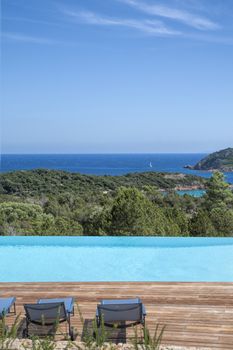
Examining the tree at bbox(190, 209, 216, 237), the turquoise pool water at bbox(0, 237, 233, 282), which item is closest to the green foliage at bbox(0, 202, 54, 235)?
the turquoise pool water at bbox(0, 237, 233, 282)

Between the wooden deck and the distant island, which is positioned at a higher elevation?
the distant island

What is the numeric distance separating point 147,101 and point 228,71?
21.1ft

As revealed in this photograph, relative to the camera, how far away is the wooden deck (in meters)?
4.47

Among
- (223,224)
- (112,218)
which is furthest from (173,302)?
(223,224)

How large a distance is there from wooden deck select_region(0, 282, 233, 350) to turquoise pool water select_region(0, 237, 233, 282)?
0.85 m

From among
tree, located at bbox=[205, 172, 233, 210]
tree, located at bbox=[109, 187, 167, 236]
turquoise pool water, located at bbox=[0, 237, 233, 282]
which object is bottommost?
tree, located at bbox=[205, 172, 233, 210]

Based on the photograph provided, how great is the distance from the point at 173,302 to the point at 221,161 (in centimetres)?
3277

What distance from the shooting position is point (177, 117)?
2392 cm

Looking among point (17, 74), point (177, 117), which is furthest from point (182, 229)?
point (177, 117)

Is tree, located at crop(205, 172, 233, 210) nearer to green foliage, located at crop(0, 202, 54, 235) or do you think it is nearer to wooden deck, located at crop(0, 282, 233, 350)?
green foliage, located at crop(0, 202, 54, 235)

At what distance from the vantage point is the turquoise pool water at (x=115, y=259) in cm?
722

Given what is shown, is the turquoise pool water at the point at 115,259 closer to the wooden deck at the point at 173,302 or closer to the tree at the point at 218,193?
the wooden deck at the point at 173,302

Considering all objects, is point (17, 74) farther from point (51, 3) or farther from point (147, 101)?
point (147, 101)

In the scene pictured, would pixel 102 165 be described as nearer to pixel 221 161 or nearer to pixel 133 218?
pixel 221 161
